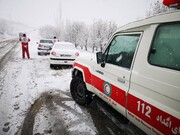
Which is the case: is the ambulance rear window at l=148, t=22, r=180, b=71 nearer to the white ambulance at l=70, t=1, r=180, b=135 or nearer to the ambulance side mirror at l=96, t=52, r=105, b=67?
the white ambulance at l=70, t=1, r=180, b=135

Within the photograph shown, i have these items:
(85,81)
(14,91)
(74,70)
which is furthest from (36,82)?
(85,81)

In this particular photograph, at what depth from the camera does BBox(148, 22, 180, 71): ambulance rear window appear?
153 centimetres

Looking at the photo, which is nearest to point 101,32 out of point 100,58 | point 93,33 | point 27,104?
point 93,33

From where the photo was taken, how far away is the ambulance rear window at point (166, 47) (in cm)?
153

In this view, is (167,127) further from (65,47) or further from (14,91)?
(65,47)

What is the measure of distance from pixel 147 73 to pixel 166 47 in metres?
0.40

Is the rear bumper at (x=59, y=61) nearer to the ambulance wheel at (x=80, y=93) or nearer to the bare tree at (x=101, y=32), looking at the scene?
the ambulance wheel at (x=80, y=93)

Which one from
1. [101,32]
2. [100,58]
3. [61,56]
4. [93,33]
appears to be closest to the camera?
[100,58]

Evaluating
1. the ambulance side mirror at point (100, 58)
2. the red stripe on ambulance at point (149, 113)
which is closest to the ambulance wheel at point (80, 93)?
the ambulance side mirror at point (100, 58)

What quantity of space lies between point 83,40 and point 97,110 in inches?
1468

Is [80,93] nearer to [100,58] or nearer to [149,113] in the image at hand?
[100,58]

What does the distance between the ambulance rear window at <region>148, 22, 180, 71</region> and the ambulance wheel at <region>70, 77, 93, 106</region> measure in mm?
→ 2199

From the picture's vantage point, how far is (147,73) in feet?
5.82

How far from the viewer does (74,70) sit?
4.22 metres
